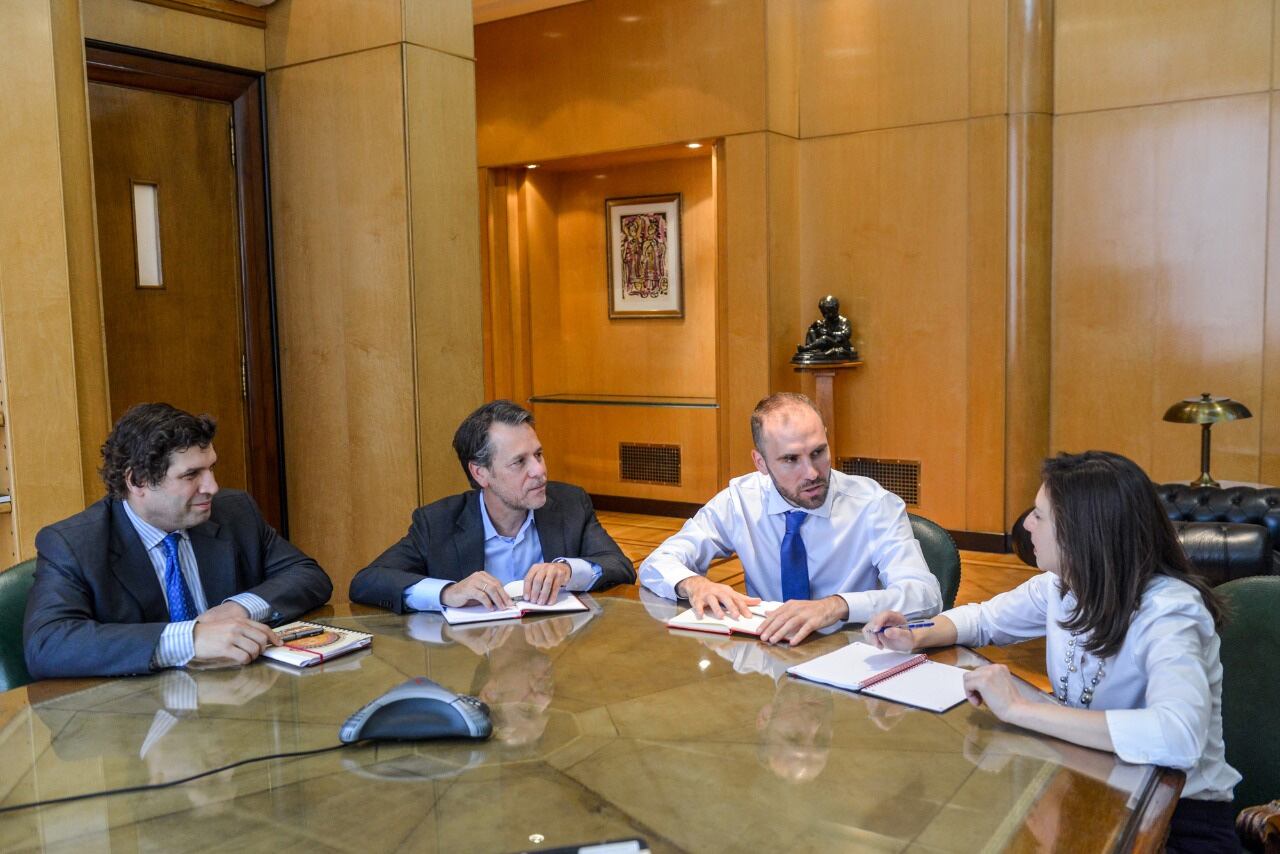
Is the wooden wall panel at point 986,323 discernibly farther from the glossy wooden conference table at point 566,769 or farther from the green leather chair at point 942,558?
the glossy wooden conference table at point 566,769

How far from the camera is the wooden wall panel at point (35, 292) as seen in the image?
138 inches

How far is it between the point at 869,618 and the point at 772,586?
0.69m

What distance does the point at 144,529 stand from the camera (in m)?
2.53

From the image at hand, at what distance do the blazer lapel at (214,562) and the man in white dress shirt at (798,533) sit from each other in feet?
3.35

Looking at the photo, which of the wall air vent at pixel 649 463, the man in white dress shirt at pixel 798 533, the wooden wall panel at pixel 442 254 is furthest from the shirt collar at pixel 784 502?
the wall air vent at pixel 649 463

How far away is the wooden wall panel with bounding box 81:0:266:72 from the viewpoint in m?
4.30

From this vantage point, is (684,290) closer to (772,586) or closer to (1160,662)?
(772,586)

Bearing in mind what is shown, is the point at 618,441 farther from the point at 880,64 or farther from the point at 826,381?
the point at 880,64

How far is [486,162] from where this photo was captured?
28.9 ft

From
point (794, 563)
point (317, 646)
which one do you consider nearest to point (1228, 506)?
point (794, 563)

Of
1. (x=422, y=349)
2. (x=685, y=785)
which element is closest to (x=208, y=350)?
(x=422, y=349)

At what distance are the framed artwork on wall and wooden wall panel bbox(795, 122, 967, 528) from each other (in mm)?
1132

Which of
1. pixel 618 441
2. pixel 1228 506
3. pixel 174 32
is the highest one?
pixel 174 32

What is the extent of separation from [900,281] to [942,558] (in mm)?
5021
